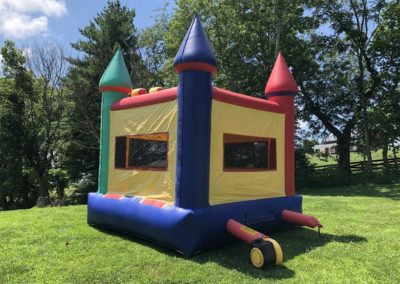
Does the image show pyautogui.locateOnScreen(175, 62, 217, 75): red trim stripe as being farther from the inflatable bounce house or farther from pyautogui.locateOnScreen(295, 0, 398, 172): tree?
pyautogui.locateOnScreen(295, 0, 398, 172): tree

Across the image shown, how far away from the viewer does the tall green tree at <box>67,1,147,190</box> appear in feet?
61.8

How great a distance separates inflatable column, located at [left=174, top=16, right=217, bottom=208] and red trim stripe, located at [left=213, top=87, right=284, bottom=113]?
0.33 m

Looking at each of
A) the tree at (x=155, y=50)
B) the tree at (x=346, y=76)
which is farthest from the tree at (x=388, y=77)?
the tree at (x=155, y=50)

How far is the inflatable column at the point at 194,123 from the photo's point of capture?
202 inches

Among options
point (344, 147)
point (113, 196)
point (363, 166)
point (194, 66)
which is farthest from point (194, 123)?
point (363, 166)

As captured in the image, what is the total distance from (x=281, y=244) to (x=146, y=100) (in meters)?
3.27

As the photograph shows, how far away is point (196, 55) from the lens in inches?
205

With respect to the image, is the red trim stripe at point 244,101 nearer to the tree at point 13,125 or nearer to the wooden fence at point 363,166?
the wooden fence at point 363,166

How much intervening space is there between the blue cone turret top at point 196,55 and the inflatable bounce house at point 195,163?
0.01 meters

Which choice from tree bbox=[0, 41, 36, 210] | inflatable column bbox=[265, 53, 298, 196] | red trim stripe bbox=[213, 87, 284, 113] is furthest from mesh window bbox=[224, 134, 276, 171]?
tree bbox=[0, 41, 36, 210]

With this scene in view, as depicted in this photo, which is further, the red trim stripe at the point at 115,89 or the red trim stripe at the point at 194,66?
the red trim stripe at the point at 115,89

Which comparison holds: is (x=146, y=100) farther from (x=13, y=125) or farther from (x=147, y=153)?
(x=13, y=125)

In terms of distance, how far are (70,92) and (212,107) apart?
604 inches

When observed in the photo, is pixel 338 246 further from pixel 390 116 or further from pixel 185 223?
pixel 390 116
